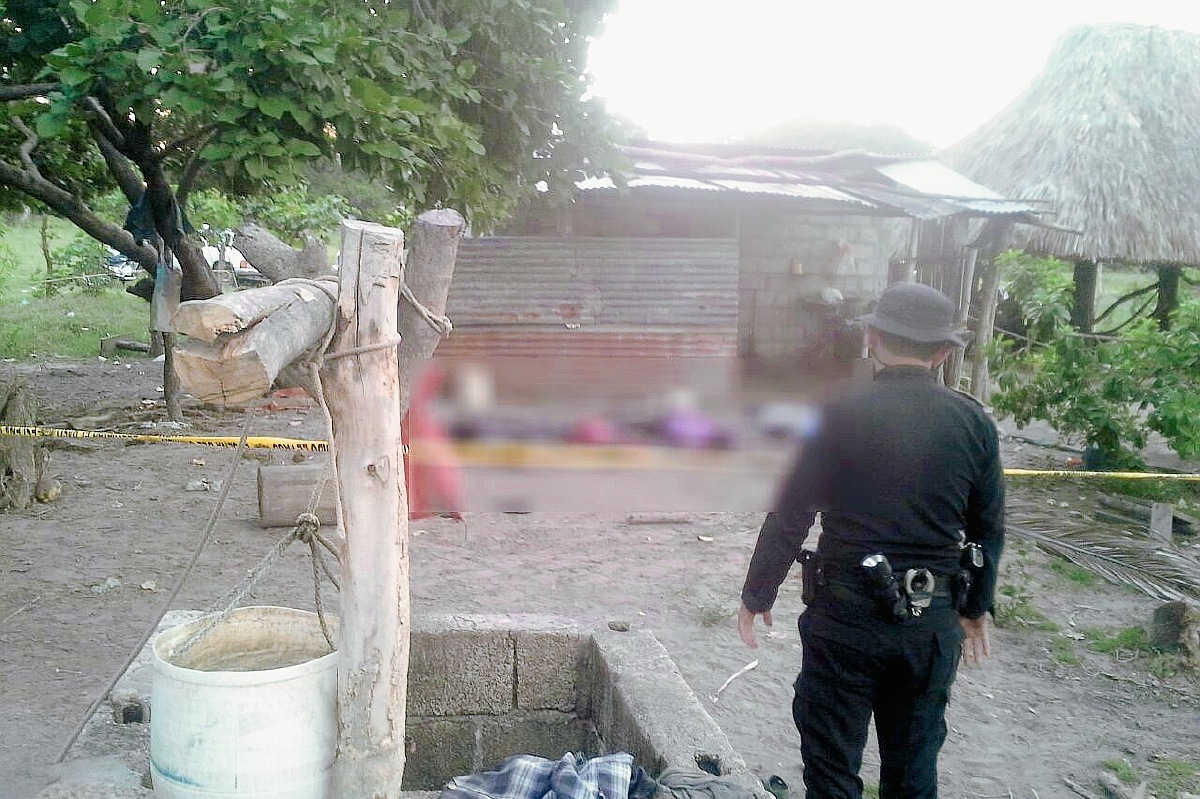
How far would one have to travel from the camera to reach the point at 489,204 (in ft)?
17.2

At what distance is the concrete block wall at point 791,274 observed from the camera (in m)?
8.78

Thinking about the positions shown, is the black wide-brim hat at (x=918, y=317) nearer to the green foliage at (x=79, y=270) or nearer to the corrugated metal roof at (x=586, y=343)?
the corrugated metal roof at (x=586, y=343)

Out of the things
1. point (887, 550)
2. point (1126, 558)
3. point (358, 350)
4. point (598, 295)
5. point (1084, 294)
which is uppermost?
point (1084, 294)

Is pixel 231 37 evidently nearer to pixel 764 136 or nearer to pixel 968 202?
pixel 968 202

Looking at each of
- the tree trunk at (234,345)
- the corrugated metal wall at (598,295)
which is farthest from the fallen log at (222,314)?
the corrugated metal wall at (598,295)

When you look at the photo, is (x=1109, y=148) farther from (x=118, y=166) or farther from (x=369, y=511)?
(x=369, y=511)

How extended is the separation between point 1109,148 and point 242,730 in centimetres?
1302

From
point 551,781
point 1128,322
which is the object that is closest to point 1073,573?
point 551,781

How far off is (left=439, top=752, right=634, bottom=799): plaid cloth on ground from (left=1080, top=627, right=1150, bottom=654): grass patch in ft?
10.9

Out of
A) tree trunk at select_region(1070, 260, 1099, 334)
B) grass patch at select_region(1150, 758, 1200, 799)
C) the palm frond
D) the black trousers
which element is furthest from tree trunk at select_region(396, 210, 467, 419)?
tree trunk at select_region(1070, 260, 1099, 334)

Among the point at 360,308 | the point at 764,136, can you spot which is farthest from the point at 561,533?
the point at 764,136

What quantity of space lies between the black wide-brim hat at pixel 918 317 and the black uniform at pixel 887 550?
108 mm

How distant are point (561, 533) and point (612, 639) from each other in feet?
10.6

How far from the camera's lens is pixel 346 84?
384 centimetres
